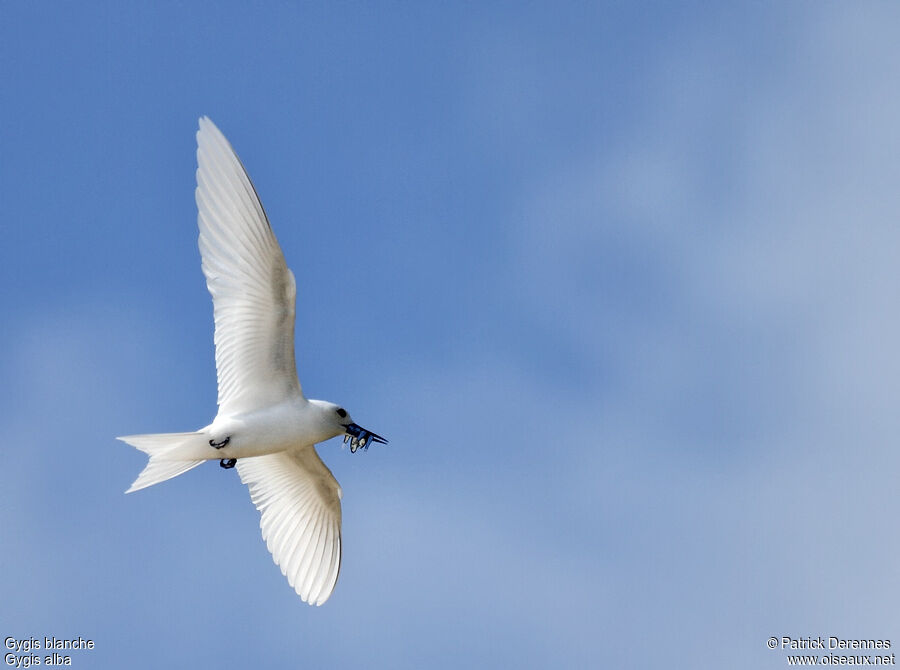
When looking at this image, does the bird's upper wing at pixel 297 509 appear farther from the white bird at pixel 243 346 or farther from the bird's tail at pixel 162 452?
the bird's tail at pixel 162 452

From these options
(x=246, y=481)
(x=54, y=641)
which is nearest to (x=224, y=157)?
(x=246, y=481)

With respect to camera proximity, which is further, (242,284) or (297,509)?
(297,509)

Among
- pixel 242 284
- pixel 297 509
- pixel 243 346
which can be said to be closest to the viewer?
pixel 242 284

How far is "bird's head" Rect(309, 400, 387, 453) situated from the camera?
14094mm

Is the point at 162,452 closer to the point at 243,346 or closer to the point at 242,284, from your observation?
the point at 243,346

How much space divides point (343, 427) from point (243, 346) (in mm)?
1461

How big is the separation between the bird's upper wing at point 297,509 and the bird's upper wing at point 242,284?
5.55 ft

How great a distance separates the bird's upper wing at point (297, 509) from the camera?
15.3m

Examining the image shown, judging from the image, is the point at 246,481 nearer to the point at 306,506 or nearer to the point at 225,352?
the point at 306,506

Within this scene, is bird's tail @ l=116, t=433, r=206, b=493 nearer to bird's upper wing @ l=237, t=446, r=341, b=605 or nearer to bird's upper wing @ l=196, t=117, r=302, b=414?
bird's upper wing @ l=196, t=117, r=302, b=414

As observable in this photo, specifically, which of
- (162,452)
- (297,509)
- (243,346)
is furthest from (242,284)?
(297,509)

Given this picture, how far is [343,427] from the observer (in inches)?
563

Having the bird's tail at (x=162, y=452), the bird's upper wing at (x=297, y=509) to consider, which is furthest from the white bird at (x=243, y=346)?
the bird's upper wing at (x=297, y=509)

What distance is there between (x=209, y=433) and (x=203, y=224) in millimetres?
2090
